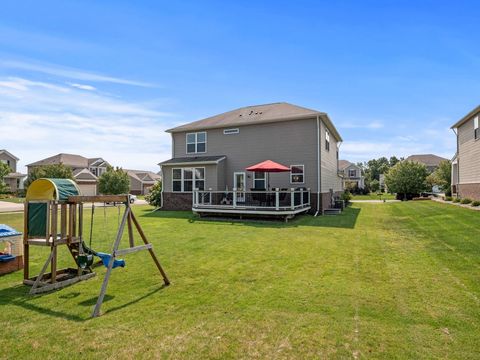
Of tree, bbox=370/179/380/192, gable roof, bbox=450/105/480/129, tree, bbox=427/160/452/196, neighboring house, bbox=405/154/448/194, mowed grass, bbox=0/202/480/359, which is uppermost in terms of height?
neighboring house, bbox=405/154/448/194

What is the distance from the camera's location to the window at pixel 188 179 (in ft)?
65.4

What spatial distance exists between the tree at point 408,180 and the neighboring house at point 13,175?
2317 inches

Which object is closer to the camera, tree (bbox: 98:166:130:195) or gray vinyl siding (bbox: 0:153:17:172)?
tree (bbox: 98:166:130:195)

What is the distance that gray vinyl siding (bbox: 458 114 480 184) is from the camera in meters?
18.7

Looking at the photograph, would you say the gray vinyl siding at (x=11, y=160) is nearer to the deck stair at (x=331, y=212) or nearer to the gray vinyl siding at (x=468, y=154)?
the deck stair at (x=331, y=212)

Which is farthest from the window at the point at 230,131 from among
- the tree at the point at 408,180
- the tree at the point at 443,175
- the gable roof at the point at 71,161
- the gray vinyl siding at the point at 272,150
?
the gable roof at the point at 71,161

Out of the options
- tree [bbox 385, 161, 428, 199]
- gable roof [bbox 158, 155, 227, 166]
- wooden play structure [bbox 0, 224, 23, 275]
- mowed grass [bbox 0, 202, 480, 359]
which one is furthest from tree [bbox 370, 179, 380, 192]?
wooden play structure [bbox 0, 224, 23, 275]

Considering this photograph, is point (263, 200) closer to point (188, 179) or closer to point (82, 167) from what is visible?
point (188, 179)

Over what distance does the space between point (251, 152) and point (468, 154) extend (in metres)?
15.2

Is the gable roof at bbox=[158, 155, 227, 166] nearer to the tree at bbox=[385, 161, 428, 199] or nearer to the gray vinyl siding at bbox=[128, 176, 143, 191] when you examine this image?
the tree at bbox=[385, 161, 428, 199]

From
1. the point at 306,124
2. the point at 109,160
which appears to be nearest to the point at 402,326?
the point at 306,124

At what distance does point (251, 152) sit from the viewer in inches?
765

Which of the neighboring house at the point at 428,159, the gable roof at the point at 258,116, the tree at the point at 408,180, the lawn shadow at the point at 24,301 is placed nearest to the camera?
the lawn shadow at the point at 24,301

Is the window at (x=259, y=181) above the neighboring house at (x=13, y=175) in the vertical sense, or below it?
below
